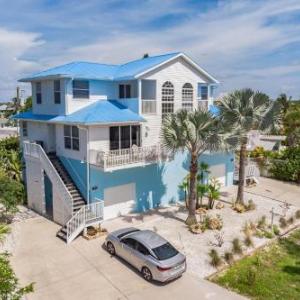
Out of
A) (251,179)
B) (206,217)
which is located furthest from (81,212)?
(251,179)

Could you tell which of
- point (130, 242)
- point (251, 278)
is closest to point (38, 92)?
point (130, 242)

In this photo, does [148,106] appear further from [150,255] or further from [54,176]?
[150,255]

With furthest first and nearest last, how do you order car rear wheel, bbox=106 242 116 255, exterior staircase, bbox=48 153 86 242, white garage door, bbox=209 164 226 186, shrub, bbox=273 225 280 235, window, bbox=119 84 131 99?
white garage door, bbox=209 164 226 186, window, bbox=119 84 131 99, shrub, bbox=273 225 280 235, exterior staircase, bbox=48 153 86 242, car rear wheel, bbox=106 242 116 255

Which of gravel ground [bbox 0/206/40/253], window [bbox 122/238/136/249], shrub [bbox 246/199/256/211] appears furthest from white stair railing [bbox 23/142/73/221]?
shrub [bbox 246/199/256/211]

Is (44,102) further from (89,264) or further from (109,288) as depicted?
(109,288)

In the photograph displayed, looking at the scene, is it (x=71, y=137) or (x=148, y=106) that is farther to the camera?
(x=148, y=106)

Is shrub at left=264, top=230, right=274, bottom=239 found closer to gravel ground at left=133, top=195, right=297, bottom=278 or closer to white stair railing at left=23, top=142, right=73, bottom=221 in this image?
gravel ground at left=133, top=195, right=297, bottom=278
